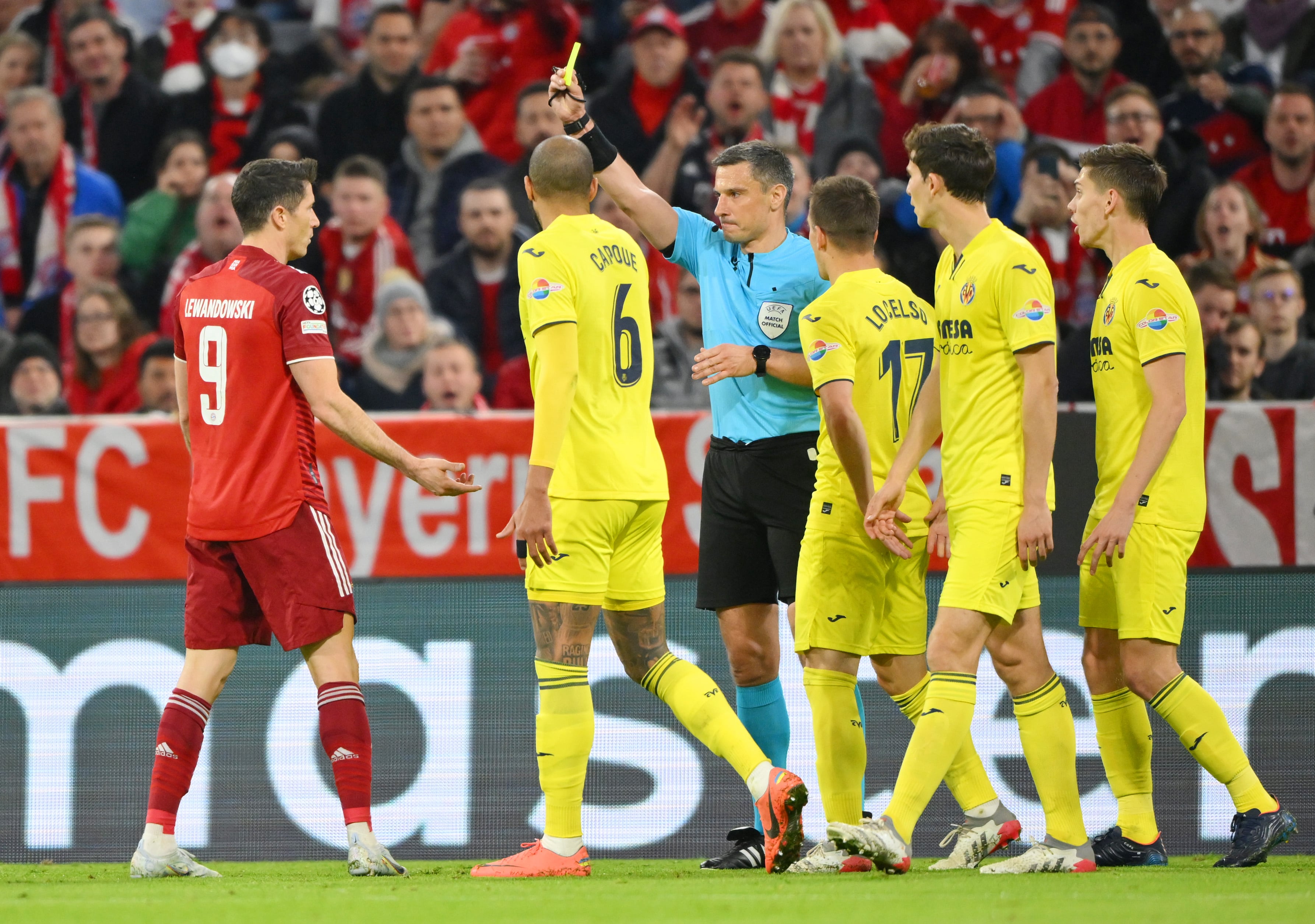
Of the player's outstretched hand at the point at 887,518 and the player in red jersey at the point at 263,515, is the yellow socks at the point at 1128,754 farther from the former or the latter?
the player in red jersey at the point at 263,515

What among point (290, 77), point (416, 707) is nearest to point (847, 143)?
point (290, 77)

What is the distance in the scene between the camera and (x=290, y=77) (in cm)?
1014

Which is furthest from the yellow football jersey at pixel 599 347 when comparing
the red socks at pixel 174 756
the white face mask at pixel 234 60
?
the white face mask at pixel 234 60

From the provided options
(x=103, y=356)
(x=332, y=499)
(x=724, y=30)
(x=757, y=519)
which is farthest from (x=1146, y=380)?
(x=103, y=356)

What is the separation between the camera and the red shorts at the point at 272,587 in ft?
15.0

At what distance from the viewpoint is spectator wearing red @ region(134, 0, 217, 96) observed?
10008 millimetres

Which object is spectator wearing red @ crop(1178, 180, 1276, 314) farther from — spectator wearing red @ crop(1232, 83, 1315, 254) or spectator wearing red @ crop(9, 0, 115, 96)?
spectator wearing red @ crop(9, 0, 115, 96)

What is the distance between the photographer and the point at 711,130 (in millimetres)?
9234

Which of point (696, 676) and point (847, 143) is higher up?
point (847, 143)

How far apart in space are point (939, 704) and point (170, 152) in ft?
23.0

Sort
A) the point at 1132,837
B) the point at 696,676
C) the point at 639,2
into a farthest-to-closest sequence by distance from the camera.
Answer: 1. the point at 639,2
2. the point at 1132,837
3. the point at 696,676

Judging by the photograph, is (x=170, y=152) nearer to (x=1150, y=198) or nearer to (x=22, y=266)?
(x=22, y=266)

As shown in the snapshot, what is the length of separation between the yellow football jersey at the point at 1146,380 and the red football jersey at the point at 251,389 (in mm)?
2474

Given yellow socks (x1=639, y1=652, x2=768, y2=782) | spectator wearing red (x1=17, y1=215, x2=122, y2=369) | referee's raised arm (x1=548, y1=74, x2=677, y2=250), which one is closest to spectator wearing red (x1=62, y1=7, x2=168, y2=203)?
spectator wearing red (x1=17, y1=215, x2=122, y2=369)
